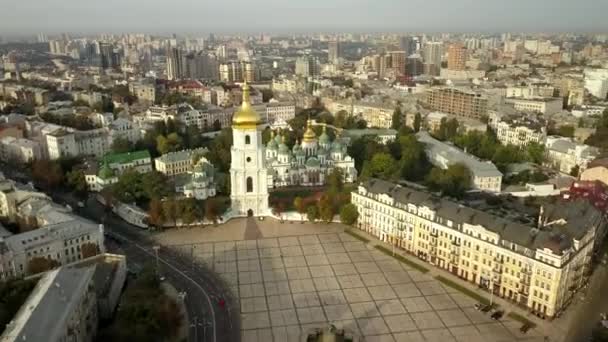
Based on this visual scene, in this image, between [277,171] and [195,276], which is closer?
[195,276]

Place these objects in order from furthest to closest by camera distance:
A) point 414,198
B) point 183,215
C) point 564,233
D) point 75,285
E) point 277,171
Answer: point 277,171 → point 183,215 → point 414,198 → point 564,233 → point 75,285

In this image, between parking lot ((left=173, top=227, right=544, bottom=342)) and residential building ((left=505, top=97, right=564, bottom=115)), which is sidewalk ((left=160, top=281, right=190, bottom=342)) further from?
residential building ((left=505, top=97, right=564, bottom=115))

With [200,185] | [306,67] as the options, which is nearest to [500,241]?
[200,185]

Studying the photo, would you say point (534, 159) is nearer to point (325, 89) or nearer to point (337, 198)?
point (337, 198)

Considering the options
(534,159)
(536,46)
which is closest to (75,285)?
(534,159)

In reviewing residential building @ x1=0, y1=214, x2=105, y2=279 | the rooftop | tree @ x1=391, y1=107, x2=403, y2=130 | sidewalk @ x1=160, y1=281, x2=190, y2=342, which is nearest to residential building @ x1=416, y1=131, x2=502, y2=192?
tree @ x1=391, y1=107, x2=403, y2=130

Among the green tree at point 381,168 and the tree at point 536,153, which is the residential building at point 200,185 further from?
the tree at point 536,153

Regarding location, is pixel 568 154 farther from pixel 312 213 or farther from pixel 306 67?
pixel 306 67

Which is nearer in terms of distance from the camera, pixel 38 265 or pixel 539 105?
pixel 38 265
